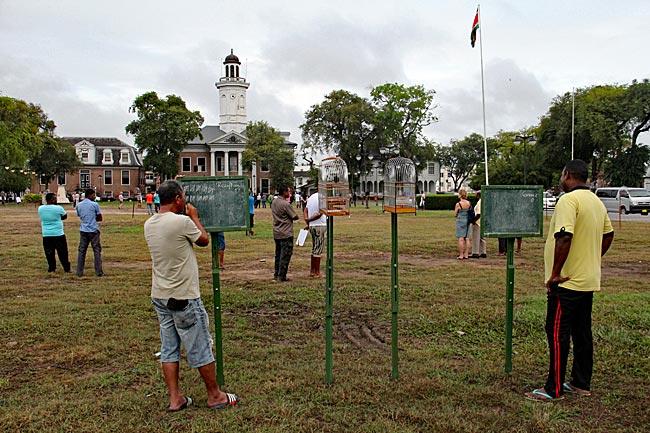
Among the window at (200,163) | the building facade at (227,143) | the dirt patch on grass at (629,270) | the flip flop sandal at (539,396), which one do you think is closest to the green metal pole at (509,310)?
the flip flop sandal at (539,396)

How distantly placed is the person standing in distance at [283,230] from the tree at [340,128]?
2165 inches

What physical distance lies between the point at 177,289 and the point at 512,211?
3.03 m

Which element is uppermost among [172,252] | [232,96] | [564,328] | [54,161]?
[232,96]

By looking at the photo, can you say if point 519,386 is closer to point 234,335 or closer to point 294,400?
point 294,400

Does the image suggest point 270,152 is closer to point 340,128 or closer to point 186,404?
point 340,128

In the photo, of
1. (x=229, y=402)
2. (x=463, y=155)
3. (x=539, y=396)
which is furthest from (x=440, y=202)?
(x=463, y=155)

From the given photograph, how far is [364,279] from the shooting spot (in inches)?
434

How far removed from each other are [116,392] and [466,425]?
2.83 meters

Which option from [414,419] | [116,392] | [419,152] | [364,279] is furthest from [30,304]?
[419,152]

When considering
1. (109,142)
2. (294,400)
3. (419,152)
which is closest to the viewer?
(294,400)

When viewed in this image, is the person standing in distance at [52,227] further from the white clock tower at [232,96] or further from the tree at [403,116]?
the white clock tower at [232,96]

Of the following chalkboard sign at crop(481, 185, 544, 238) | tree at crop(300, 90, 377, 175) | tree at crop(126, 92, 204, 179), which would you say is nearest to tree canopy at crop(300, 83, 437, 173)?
tree at crop(300, 90, 377, 175)

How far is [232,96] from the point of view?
87.4 metres

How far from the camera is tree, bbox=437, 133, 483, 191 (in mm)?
107688
